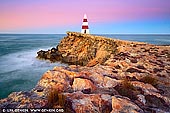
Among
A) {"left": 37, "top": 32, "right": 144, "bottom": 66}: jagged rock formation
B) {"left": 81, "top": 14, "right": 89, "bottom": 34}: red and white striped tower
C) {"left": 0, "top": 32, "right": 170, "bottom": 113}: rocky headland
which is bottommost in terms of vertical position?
{"left": 37, "top": 32, "right": 144, "bottom": 66}: jagged rock formation

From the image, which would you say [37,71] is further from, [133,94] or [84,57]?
[133,94]

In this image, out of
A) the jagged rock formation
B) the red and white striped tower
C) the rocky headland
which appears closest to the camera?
the rocky headland

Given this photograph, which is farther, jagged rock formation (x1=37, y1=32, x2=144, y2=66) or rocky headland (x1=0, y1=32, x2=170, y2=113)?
jagged rock formation (x1=37, y1=32, x2=144, y2=66)

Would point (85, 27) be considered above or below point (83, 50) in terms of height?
above

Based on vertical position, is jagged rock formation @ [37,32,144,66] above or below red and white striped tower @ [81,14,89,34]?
below

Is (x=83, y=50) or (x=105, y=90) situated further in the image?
(x=83, y=50)

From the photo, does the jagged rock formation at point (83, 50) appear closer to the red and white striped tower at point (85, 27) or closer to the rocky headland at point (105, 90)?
the red and white striped tower at point (85, 27)

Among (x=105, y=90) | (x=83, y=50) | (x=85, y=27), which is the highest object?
(x=85, y=27)

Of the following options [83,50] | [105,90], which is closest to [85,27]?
[83,50]

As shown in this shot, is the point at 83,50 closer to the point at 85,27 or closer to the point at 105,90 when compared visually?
the point at 85,27

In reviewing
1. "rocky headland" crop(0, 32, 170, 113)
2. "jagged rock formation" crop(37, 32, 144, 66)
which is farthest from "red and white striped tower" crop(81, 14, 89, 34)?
"rocky headland" crop(0, 32, 170, 113)

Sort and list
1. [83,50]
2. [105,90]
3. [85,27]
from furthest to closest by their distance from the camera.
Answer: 1. [85,27]
2. [83,50]
3. [105,90]

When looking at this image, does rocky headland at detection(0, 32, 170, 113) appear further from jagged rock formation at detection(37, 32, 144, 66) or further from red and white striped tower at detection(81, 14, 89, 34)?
red and white striped tower at detection(81, 14, 89, 34)

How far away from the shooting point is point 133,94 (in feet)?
19.5
